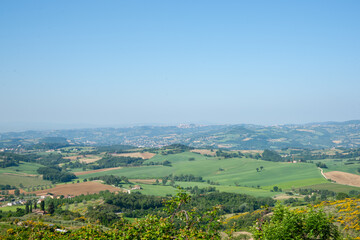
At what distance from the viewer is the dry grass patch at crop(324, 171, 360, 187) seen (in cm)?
11097

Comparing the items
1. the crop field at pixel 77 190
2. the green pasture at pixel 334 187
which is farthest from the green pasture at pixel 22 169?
the green pasture at pixel 334 187

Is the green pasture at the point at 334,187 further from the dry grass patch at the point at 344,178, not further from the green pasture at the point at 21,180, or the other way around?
the green pasture at the point at 21,180

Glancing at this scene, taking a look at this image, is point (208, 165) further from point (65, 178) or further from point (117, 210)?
point (117, 210)

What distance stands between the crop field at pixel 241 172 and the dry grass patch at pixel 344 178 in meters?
4.39

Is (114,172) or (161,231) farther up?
(161,231)

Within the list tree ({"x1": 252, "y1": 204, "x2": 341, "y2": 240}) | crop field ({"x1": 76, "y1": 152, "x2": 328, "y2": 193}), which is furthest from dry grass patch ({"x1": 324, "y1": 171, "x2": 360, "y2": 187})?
tree ({"x1": 252, "y1": 204, "x2": 341, "y2": 240})

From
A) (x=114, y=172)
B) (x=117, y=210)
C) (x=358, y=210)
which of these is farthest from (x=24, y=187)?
(x=358, y=210)

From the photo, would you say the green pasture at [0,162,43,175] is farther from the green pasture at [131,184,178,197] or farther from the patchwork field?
the patchwork field

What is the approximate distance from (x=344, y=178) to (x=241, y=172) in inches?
2066

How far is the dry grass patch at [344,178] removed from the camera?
11097 cm

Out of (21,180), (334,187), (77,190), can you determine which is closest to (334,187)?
(334,187)

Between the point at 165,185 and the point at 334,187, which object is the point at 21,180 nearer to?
the point at 165,185

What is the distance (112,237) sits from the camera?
15023 mm

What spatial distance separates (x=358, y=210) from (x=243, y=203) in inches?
2122
